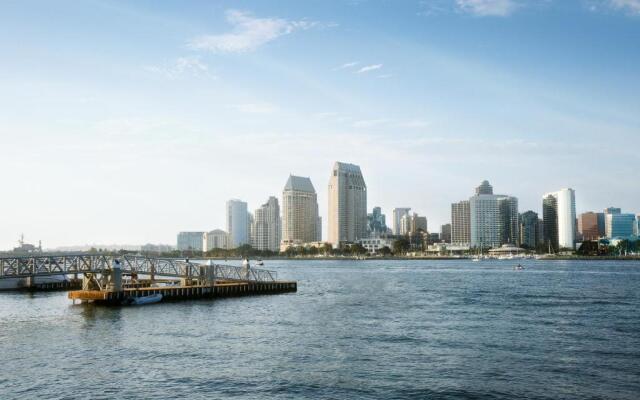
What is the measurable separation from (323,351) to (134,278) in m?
71.2

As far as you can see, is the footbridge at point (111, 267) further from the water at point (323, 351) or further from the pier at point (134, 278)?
the water at point (323, 351)

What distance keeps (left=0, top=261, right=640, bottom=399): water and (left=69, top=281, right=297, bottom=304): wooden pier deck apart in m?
3.40

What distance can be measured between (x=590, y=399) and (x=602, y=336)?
79.9 feet

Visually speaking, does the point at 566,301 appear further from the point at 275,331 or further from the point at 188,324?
the point at 188,324

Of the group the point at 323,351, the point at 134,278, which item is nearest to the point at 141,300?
the point at 134,278

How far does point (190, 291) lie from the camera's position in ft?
329

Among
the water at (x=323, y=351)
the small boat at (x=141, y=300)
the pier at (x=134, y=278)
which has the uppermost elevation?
the pier at (x=134, y=278)

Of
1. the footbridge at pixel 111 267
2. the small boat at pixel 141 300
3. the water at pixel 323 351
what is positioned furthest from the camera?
the footbridge at pixel 111 267

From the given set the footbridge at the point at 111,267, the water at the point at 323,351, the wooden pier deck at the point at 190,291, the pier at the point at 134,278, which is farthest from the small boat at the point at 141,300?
the footbridge at the point at 111,267

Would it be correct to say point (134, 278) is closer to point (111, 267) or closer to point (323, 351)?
point (111, 267)

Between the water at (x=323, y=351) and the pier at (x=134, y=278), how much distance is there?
16.4 ft

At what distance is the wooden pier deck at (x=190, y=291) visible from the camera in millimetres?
87688

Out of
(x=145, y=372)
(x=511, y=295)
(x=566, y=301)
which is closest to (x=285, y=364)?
(x=145, y=372)

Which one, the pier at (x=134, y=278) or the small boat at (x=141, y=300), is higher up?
the pier at (x=134, y=278)
